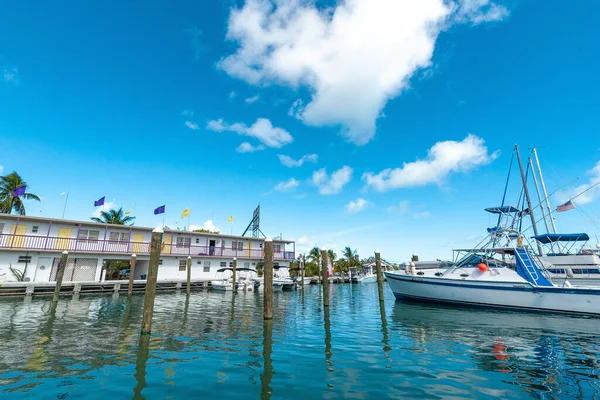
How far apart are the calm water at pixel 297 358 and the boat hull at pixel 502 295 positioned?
1802mm

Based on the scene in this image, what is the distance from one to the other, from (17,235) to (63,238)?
9.63 ft

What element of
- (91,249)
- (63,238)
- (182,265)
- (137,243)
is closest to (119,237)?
(137,243)

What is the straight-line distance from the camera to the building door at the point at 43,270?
25.0m

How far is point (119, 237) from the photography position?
29.4m

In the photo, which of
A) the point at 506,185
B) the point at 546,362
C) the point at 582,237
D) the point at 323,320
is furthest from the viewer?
the point at 506,185

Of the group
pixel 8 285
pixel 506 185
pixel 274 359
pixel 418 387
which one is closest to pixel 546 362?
pixel 418 387

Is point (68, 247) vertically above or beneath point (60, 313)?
above

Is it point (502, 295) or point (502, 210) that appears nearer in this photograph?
point (502, 295)

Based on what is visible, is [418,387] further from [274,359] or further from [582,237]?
[582,237]

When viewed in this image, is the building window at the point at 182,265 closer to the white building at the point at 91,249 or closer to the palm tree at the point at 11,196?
the white building at the point at 91,249

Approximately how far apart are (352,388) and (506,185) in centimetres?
2705

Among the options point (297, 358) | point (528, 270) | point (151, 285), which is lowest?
point (297, 358)

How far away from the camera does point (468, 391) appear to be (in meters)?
5.79

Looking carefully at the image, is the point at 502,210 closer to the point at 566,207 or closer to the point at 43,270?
the point at 566,207
